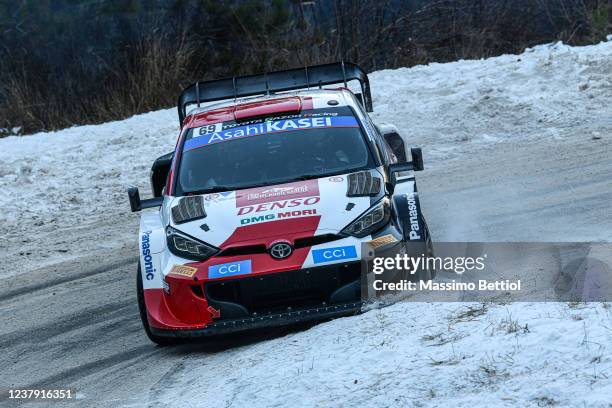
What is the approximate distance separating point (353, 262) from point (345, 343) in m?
0.90

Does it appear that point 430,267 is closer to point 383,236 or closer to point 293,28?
point 383,236

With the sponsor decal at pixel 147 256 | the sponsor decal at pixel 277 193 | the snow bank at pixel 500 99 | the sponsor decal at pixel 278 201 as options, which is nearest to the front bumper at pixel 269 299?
the sponsor decal at pixel 147 256

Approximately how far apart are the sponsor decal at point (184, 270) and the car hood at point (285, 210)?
225mm

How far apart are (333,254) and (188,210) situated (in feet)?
4.12

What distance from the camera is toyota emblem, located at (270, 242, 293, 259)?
6.84 m

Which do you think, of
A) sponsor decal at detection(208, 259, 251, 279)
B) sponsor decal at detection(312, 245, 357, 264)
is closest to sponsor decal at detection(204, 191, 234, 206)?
sponsor decal at detection(208, 259, 251, 279)

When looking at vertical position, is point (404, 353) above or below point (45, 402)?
above

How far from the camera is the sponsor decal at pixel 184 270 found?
6930 mm

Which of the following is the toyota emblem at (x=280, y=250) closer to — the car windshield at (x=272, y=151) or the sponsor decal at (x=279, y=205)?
the sponsor decal at (x=279, y=205)

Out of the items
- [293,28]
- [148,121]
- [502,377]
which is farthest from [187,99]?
[293,28]

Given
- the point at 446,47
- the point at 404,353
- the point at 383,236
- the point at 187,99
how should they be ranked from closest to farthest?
the point at 404,353 < the point at 383,236 < the point at 187,99 < the point at 446,47

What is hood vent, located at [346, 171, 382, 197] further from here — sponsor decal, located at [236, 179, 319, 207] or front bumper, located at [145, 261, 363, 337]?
front bumper, located at [145, 261, 363, 337]

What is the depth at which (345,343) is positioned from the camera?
6.03 meters

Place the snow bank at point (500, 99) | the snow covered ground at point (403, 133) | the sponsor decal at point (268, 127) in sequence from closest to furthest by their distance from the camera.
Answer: the sponsor decal at point (268, 127) < the snow covered ground at point (403, 133) < the snow bank at point (500, 99)
